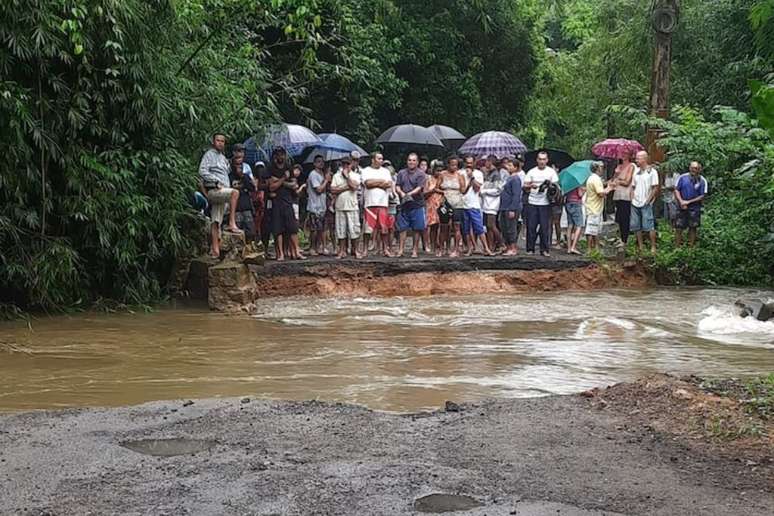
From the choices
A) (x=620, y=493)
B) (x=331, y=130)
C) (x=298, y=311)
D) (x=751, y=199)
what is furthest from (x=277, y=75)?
(x=620, y=493)

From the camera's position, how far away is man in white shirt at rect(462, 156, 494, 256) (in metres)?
16.4

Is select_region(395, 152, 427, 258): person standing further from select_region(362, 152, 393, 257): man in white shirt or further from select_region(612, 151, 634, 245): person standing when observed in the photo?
select_region(612, 151, 634, 245): person standing

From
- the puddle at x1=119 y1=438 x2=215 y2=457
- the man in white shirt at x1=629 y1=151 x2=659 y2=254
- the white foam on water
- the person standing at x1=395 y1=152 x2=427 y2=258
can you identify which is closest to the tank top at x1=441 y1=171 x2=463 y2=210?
the person standing at x1=395 y1=152 x2=427 y2=258

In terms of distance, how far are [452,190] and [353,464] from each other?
11.5m

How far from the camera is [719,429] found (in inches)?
237

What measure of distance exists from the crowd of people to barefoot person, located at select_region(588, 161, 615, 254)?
2cm

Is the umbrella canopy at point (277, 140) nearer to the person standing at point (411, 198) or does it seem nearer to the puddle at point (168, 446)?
the person standing at point (411, 198)

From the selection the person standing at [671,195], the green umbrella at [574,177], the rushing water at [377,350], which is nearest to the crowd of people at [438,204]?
the green umbrella at [574,177]

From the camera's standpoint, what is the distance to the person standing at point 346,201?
1582 cm

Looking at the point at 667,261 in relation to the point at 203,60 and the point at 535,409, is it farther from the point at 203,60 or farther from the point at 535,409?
the point at 535,409

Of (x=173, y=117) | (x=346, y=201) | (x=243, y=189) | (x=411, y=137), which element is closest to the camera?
(x=173, y=117)

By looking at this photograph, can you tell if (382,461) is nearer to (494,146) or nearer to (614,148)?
(494,146)

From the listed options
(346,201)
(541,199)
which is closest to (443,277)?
(346,201)

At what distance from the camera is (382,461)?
544 cm
